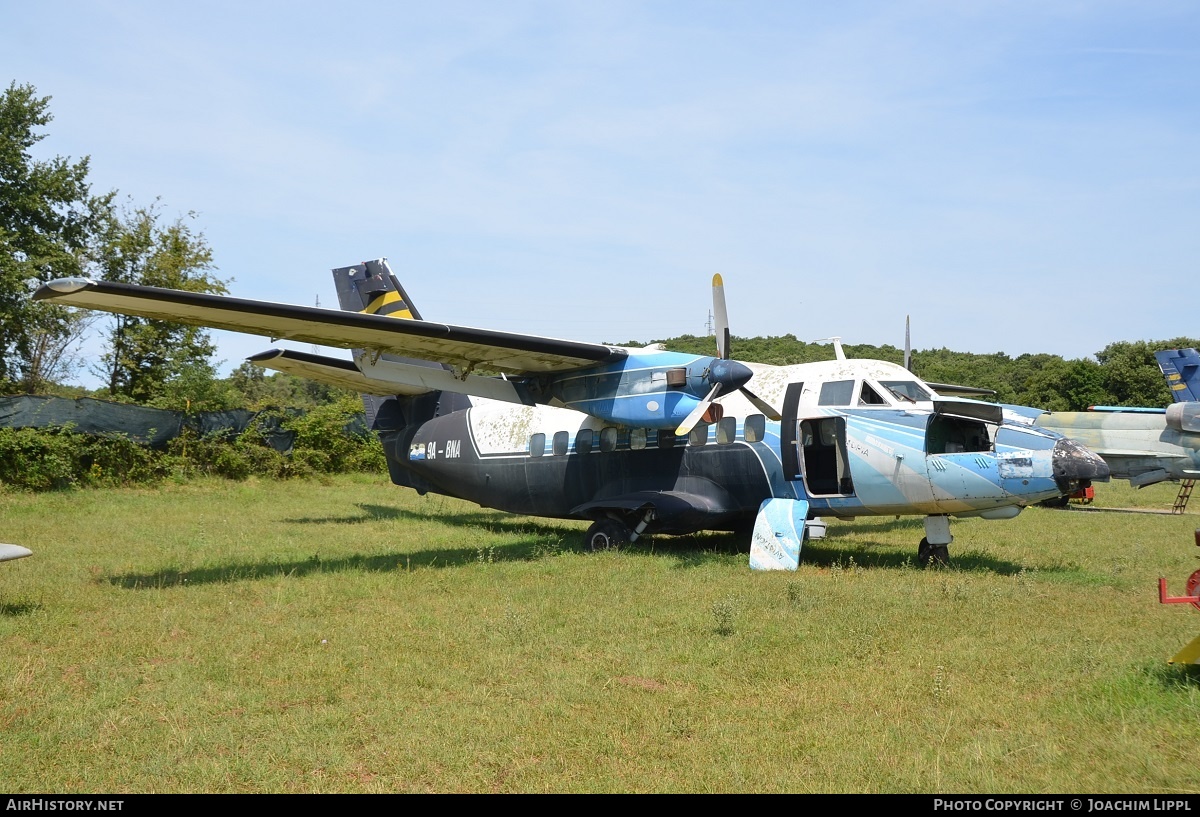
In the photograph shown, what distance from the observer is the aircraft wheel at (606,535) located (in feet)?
47.1

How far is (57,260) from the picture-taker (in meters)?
30.1

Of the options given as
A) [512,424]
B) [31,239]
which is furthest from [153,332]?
[512,424]

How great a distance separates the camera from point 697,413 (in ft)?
42.7

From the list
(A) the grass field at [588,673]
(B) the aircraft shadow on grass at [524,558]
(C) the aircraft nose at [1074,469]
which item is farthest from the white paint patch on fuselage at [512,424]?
(C) the aircraft nose at [1074,469]

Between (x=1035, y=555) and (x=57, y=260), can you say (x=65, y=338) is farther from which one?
(x=1035, y=555)

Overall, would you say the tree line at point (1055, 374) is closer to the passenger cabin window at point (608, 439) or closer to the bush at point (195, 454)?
the bush at point (195, 454)

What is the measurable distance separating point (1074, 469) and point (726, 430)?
4836 millimetres

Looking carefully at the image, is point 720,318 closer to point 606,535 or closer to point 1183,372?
point 606,535

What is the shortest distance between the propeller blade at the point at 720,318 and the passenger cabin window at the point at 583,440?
300cm

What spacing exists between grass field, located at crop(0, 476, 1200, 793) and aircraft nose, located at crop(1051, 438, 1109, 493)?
4.17 ft

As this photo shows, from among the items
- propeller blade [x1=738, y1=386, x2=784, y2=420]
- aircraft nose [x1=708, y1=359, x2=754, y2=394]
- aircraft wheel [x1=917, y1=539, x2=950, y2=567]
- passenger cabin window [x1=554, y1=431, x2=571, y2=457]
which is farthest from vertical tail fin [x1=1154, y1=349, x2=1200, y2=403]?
passenger cabin window [x1=554, y1=431, x2=571, y2=457]
